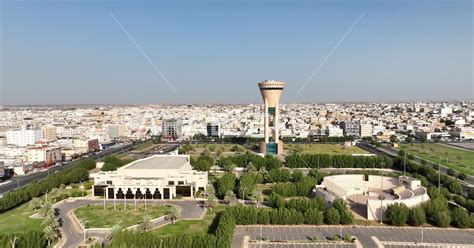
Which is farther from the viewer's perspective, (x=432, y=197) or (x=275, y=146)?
(x=275, y=146)

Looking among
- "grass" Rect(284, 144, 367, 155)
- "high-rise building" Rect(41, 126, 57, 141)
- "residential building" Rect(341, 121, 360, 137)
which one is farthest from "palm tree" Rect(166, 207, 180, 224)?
"residential building" Rect(341, 121, 360, 137)

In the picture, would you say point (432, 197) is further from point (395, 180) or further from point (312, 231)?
point (312, 231)

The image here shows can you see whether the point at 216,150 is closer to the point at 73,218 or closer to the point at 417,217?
the point at 73,218

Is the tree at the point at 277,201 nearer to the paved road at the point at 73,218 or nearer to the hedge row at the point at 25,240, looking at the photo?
the paved road at the point at 73,218

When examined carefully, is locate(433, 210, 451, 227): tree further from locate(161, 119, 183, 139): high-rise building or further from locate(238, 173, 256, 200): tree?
locate(161, 119, 183, 139): high-rise building

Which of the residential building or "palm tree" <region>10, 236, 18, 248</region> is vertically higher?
the residential building

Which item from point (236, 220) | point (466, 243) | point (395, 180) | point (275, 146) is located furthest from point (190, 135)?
point (466, 243)
